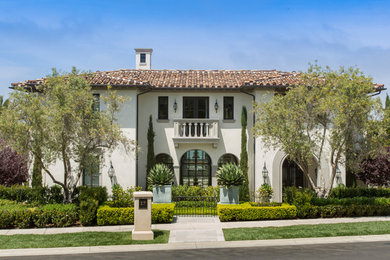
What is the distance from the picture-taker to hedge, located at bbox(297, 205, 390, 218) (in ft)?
56.8

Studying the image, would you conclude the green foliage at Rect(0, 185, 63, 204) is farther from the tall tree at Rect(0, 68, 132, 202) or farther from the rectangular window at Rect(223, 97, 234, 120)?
the rectangular window at Rect(223, 97, 234, 120)

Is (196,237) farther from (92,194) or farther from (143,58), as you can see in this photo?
(143,58)

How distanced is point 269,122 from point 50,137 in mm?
9177

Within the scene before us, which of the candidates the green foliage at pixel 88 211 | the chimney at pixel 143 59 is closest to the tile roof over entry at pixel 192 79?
the chimney at pixel 143 59

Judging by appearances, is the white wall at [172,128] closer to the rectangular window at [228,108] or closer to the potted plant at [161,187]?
the rectangular window at [228,108]

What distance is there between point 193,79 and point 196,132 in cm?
365

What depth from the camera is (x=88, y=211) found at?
639 inches

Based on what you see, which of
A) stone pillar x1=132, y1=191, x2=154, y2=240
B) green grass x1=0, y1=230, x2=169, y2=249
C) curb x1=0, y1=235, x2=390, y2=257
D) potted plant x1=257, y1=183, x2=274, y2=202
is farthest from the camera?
potted plant x1=257, y1=183, x2=274, y2=202

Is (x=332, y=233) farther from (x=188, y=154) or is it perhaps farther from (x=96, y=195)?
(x=188, y=154)

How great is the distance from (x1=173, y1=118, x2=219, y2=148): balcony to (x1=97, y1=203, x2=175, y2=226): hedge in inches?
289

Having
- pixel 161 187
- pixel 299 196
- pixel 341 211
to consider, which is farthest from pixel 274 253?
pixel 161 187

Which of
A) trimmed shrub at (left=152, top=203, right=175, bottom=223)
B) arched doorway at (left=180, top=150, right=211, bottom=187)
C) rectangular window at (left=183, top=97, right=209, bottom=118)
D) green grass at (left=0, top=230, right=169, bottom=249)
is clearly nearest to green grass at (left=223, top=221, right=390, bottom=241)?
green grass at (left=0, top=230, right=169, bottom=249)

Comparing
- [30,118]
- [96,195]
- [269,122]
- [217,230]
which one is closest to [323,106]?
[269,122]

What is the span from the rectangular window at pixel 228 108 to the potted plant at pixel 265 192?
4.55 meters
